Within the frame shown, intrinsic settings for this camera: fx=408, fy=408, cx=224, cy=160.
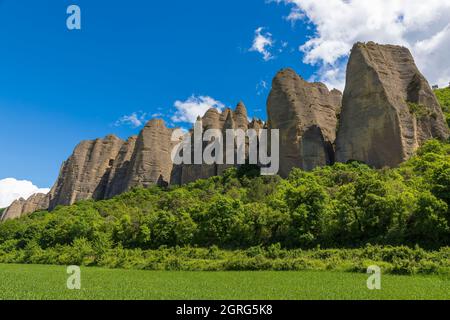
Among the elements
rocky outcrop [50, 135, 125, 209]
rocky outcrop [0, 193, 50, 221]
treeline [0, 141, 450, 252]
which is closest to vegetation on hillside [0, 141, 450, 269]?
treeline [0, 141, 450, 252]

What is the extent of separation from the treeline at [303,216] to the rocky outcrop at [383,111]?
2511 mm

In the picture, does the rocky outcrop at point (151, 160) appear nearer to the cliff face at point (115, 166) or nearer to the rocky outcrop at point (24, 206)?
the cliff face at point (115, 166)

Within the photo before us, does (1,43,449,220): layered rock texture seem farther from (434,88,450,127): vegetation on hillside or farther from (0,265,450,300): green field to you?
(0,265,450,300): green field

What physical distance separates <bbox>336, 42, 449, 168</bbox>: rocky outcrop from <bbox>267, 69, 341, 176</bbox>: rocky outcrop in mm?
3035

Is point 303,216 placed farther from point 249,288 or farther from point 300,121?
point 300,121

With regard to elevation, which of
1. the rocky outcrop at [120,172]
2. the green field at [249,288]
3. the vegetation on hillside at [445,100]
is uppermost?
the vegetation on hillside at [445,100]

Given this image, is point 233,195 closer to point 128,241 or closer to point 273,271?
point 128,241

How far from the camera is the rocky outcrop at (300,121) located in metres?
51.8

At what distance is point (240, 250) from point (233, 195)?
1514cm

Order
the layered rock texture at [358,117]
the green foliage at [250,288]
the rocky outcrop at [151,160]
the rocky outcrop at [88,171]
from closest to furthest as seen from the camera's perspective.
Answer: the green foliage at [250,288] < the layered rock texture at [358,117] < the rocky outcrop at [151,160] < the rocky outcrop at [88,171]

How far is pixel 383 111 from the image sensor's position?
152 ft

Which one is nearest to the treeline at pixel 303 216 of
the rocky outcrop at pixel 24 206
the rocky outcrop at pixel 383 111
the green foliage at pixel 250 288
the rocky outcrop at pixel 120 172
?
the rocky outcrop at pixel 383 111
